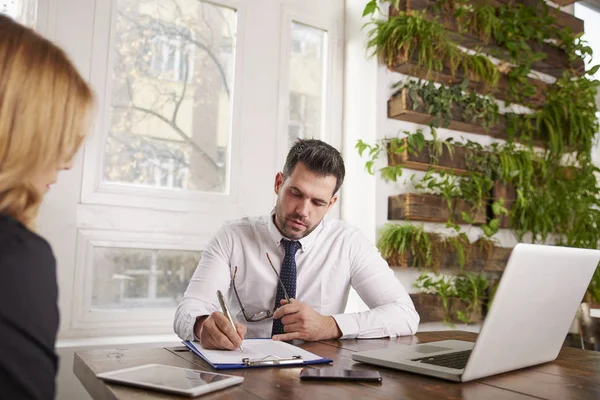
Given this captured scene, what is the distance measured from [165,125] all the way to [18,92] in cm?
180

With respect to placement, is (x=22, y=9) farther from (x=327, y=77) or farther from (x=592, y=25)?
(x=592, y=25)

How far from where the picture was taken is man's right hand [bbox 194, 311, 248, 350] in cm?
126

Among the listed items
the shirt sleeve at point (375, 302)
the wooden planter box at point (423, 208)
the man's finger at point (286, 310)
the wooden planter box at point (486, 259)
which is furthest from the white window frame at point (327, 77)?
the man's finger at point (286, 310)

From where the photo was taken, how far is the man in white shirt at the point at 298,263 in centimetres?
188

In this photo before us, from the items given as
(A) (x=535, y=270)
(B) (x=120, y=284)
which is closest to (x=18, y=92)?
(A) (x=535, y=270)

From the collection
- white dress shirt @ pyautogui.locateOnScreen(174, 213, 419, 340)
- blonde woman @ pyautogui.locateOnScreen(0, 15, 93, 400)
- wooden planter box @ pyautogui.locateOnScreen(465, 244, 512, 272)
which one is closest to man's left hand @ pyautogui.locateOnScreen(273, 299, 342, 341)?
white dress shirt @ pyautogui.locateOnScreen(174, 213, 419, 340)

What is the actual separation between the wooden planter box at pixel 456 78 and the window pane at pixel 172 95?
89cm

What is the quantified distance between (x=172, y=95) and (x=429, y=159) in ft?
4.53

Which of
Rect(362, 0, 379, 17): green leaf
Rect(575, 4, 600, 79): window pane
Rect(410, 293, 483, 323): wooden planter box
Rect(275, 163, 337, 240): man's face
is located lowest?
Rect(410, 293, 483, 323): wooden planter box

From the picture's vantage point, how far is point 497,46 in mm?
3289

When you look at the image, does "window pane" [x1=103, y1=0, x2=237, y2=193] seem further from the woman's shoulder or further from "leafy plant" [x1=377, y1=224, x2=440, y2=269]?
the woman's shoulder

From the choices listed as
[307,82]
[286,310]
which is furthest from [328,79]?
[286,310]

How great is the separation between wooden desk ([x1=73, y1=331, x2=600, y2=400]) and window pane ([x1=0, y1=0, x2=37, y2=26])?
157 cm

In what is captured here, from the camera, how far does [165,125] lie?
2.51 meters
